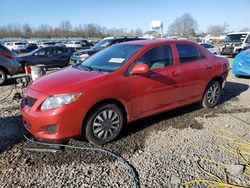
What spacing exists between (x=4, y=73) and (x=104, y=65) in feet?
20.5

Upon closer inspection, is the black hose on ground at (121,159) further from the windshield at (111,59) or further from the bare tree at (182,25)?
the bare tree at (182,25)

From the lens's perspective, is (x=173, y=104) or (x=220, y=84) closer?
(x=173, y=104)

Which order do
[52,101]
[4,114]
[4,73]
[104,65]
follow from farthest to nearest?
[4,73]
[4,114]
[104,65]
[52,101]

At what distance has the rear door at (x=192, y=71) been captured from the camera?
506 centimetres

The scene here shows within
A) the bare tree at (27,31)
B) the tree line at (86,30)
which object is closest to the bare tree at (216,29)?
the tree line at (86,30)

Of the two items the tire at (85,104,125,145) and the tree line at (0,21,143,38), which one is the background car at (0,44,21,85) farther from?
the tree line at (0,21,143,38)

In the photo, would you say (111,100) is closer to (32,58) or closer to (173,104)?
(173,104)

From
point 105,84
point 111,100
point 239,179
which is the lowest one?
point 239,179

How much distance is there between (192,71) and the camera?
205 inches

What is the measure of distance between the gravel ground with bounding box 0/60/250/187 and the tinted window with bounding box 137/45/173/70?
1.18 m

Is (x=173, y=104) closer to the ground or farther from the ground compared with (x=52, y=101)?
closer to the ground

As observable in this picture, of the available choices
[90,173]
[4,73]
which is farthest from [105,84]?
[4,73]

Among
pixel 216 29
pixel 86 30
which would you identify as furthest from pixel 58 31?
pixel 216 29

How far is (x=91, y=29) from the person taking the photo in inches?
4060
